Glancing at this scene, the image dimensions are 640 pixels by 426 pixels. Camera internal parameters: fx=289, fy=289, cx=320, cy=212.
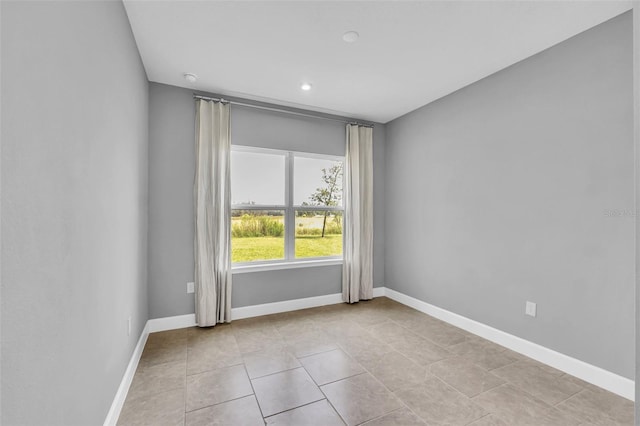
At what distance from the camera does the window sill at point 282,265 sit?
11.4 feet

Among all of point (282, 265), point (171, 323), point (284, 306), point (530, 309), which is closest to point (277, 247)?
point (282, 265)

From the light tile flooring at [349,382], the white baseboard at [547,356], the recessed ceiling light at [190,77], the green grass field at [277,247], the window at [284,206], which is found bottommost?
the light tile flooring at [349,382]

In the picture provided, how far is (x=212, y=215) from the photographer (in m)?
3.22

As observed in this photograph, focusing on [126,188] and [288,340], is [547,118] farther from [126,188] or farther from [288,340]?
[126,188]

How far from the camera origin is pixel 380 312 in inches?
145

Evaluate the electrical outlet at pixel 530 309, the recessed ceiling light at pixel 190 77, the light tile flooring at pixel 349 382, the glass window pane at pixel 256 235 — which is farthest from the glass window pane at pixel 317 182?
the electrical outlet at pixel 530 309

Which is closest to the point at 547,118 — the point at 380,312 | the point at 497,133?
the point at 497,133

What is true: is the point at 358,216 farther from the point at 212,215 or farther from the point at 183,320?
the point at 183,320

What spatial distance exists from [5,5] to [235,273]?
9.76 feet

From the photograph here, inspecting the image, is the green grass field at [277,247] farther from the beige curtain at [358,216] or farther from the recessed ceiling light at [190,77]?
the recessed ceiling light at [190,77]

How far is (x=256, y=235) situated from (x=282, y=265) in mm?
504

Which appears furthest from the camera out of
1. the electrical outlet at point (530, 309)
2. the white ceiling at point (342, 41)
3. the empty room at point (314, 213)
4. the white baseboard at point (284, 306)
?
the white baseboard at point (284, 306)

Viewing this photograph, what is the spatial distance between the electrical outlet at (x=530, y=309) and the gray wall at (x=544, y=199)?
0.04m

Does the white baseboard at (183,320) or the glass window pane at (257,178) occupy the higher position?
the glass window pane at (257,178)
